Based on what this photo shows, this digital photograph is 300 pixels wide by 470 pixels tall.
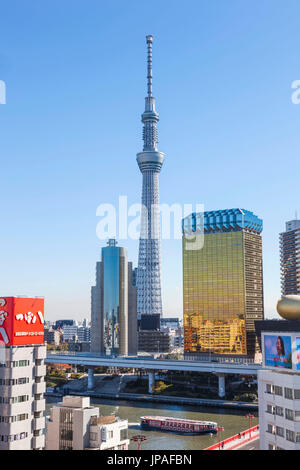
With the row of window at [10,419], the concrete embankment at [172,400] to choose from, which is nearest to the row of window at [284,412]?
the row of window at [10,419]

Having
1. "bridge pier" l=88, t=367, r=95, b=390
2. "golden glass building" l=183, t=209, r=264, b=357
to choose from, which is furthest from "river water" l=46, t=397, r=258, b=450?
"golden glass building" l=183, t=209, r=264, b=357

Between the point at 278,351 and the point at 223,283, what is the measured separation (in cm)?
8471

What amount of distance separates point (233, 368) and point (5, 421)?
197 feet

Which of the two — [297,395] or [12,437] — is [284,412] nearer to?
[297,395]

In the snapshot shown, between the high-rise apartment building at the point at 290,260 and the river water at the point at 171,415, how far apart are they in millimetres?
79533

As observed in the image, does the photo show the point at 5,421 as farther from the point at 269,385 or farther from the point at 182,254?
the point at 182,254

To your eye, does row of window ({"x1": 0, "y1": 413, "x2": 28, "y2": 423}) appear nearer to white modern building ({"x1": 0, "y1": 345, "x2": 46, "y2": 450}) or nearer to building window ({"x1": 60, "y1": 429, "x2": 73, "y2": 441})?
white modern building ({"x1": 0, "y1": 345, "x2": 46, "y2": 450})

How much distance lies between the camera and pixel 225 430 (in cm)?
6322

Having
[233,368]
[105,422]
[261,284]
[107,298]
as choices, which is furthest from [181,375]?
[105,422]

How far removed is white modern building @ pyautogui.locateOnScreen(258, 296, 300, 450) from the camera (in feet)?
101

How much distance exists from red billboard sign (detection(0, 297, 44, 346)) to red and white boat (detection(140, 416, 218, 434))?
27.9m

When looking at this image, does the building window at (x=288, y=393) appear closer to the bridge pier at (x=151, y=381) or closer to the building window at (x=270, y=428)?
the building window at (x=270, y=428)

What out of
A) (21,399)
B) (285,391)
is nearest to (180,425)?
(21,399)

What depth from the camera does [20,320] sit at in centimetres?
3997
